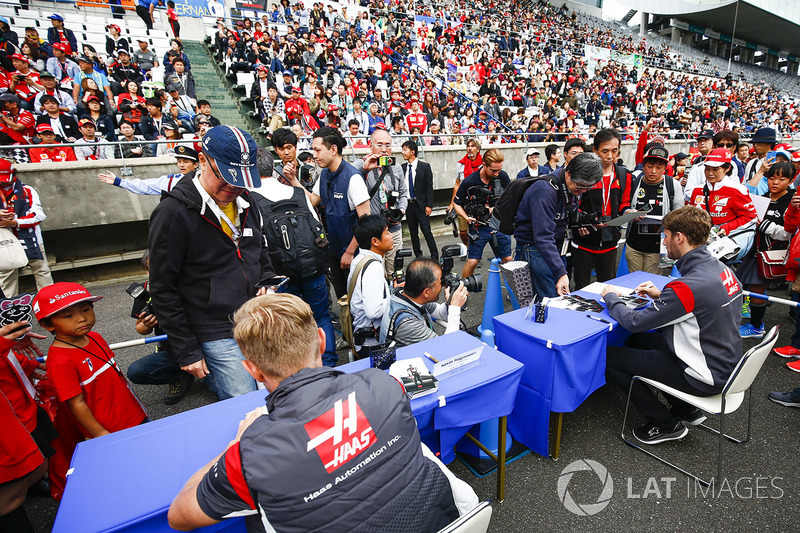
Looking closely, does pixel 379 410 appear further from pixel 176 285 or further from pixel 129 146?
pixel 129 146

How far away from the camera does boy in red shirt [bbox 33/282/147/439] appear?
2.04m

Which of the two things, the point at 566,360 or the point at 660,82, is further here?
the point at 660,82

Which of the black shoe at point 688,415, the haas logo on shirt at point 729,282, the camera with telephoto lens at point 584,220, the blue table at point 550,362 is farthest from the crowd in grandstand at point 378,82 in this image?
the black shoe at point 688,415

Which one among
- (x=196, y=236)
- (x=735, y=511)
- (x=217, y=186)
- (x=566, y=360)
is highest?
(x=217, y=186)

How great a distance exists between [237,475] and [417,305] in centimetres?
175

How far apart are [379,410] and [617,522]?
6.30ft

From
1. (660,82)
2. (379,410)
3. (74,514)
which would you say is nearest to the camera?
(379,410)

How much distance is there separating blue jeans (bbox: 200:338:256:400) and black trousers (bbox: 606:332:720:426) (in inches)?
99.0

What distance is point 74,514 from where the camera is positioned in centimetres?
130

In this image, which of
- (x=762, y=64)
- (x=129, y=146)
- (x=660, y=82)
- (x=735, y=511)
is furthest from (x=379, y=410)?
(x=762, y=64)

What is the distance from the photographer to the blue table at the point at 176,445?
4.32 ft

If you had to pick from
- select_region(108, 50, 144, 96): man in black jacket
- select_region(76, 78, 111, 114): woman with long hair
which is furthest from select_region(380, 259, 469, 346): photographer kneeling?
select_region(108, 50, 144, 96): man in black jacket

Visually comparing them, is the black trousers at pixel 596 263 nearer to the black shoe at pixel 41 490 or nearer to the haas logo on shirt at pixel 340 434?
the haas logo on shirt at pixel 340 434

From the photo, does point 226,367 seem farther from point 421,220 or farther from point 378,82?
point 378,82
